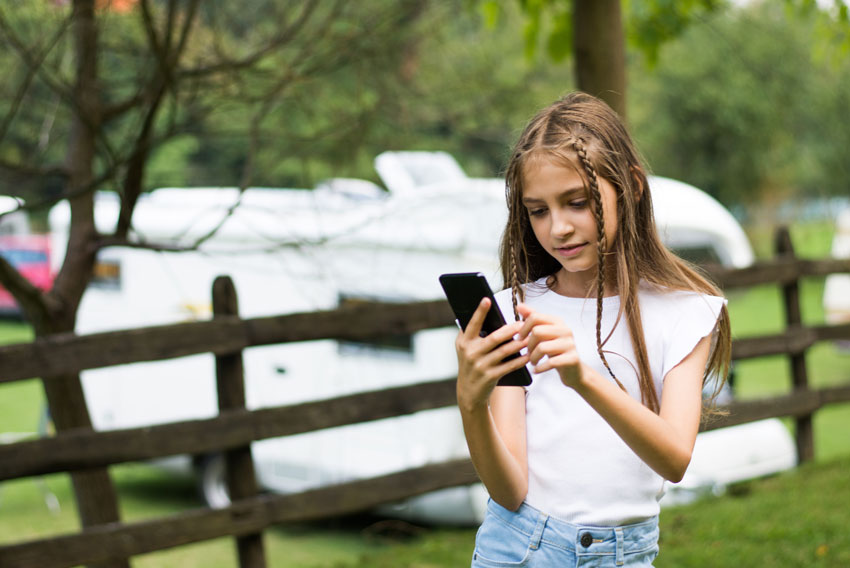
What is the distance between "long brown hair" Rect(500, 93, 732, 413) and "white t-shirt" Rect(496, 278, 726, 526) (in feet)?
0.08

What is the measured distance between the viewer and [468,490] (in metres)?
5.70

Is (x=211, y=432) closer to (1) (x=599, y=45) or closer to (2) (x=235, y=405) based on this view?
(2) (x=235, y=405)

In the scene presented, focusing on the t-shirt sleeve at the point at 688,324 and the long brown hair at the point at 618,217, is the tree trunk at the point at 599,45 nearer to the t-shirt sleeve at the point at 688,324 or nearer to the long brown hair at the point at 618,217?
the long brown hair at the point at 618,217

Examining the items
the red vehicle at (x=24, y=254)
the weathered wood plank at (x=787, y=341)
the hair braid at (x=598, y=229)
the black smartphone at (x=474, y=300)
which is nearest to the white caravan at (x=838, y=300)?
the weathered wood plank at (x=787, y=341)

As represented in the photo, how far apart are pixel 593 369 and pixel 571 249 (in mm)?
215

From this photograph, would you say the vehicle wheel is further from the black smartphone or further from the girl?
the black smartphone

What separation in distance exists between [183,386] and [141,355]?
3542 millimetres

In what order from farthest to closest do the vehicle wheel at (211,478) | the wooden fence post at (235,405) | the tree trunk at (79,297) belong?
the vehicle wheel at (211,478), the wooden fence post at (235,405), the tree trunk at (79,297)

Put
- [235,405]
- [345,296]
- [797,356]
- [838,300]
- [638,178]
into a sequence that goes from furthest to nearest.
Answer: [838,300] < [345,296] < [797,356] < [235,405] < [638,178]

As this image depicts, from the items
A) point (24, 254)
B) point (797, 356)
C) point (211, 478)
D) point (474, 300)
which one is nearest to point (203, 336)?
point (474, 300)

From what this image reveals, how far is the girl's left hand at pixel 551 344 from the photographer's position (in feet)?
4.65

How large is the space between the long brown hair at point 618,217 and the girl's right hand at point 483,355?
250 millimetres

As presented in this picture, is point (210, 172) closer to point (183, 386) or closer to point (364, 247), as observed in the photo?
point (364, 247)

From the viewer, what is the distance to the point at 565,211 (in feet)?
5.41
